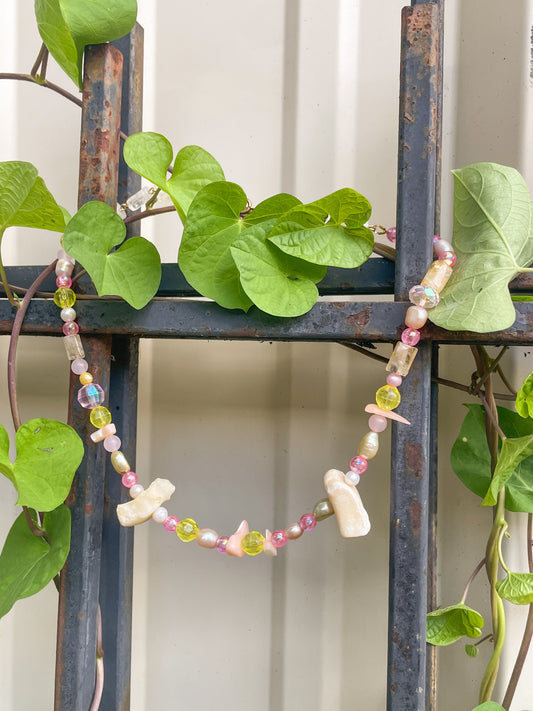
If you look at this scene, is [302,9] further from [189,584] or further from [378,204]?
[189,584]

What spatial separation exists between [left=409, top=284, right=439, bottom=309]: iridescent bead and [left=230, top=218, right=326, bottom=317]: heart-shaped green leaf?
0.07 m

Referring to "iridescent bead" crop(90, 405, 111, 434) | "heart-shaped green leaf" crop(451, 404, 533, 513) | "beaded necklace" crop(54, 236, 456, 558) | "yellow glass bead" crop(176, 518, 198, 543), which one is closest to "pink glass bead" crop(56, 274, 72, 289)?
"beaded necklace" crop(54, 236, 456, 558)

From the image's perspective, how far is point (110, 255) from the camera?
437 mm

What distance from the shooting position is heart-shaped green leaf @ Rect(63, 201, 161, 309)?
40cm

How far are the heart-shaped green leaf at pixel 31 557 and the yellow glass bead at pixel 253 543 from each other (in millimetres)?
138

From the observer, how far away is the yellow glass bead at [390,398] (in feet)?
1.35

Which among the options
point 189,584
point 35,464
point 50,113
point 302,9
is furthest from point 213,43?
point 189,584

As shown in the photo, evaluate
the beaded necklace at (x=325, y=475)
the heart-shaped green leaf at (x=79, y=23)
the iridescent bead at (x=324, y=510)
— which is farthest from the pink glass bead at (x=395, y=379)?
the heart-shaped green leaf at (x=79, y=23)

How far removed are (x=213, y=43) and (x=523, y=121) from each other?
327 millimetres

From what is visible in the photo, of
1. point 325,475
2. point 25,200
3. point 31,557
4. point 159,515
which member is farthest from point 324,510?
point 25,200

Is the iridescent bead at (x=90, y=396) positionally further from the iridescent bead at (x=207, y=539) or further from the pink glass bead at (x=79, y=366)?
the iridescent bead at (x=207, y=539)

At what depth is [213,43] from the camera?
1.94 ft

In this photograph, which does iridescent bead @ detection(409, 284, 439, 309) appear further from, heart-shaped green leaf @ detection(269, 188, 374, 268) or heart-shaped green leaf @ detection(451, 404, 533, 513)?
heart-shaped green leaf @ detection(451, 404, 533, 513)

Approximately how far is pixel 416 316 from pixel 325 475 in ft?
0.47
